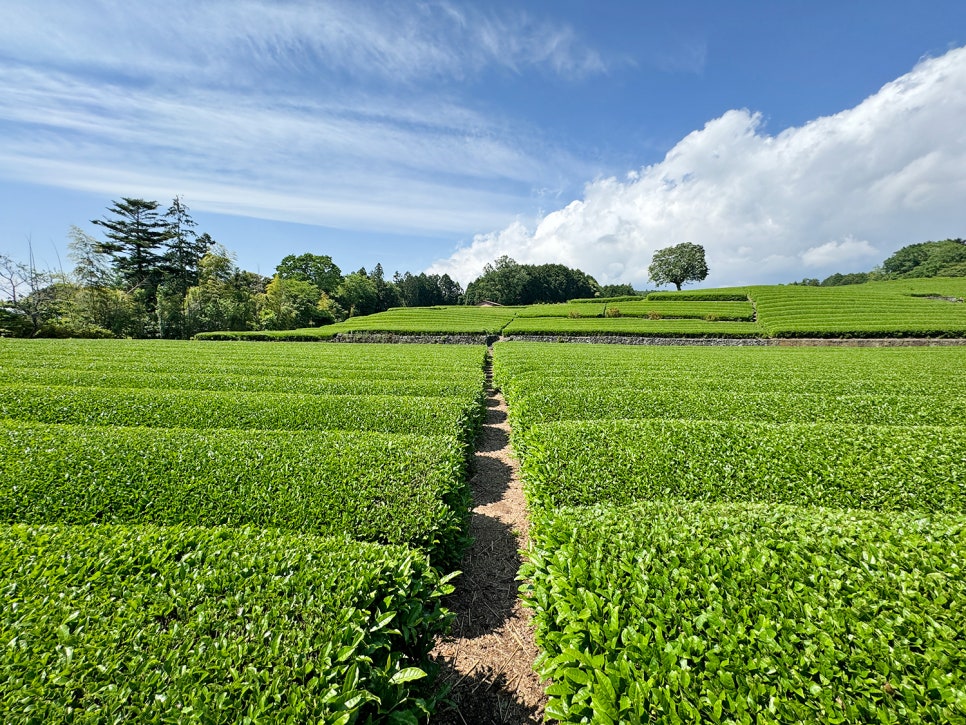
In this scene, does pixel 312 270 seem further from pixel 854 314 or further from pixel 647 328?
pixel 854 314

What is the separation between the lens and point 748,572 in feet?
9.66

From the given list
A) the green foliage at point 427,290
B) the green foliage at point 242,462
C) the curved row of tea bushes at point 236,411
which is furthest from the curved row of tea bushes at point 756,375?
the green foliage at point 427,290

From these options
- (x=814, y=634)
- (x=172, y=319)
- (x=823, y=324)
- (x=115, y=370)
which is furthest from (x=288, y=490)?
(x=172, y=319)

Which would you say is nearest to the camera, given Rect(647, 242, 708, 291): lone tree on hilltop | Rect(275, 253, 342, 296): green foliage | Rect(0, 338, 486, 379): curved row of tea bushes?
Rect(0, 338, 486, 379): curved row of tea bushes

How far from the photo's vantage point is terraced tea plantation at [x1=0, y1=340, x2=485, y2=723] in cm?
209

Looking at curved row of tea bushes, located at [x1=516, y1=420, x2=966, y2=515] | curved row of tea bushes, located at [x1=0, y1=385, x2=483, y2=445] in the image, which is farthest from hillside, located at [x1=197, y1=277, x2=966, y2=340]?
curved row of tea bushes, located at [x1=516, y1=420, x2=966, y2=515]

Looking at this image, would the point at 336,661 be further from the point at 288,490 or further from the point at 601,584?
the point at 288,490

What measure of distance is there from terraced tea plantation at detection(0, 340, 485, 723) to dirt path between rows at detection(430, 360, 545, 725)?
18.5 inches

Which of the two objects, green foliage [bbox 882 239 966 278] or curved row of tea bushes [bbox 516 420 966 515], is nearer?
curved row of tea bushes [bbox 516 420 966 515]

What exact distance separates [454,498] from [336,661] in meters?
2.79

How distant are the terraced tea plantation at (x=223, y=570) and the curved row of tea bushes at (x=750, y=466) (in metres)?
1.65

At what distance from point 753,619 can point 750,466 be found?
3637 mm

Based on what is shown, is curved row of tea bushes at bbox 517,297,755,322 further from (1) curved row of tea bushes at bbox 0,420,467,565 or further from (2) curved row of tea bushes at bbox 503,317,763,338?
(1) curved row of tea bushes at bbox 0,420,467,565

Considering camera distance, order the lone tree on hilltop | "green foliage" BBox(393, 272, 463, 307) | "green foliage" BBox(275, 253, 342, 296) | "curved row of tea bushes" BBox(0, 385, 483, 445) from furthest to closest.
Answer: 1. "green foliage" BBox(393, 272, 463, 307)
2. "green foliage" BBox(275, 253, 342, 296)
3. the lone tree on hilltop
4. "curved row of tea bushes" BBox(0, 385, 483, 445)
